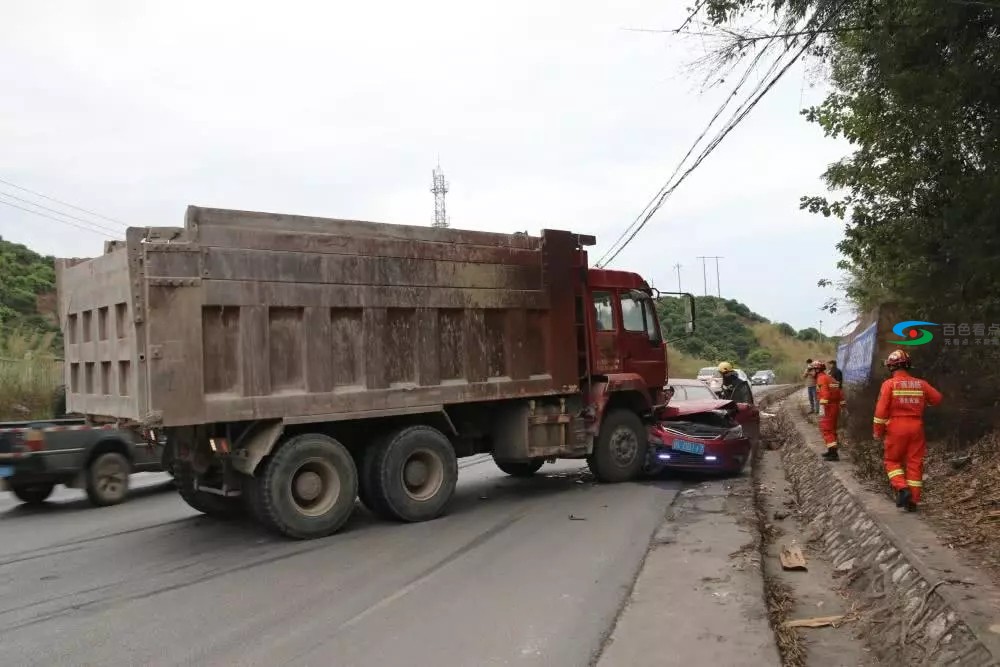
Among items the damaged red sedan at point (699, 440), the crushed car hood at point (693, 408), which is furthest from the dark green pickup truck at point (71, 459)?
the crushed car hood at point (693, 408)

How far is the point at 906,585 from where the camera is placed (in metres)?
4.87

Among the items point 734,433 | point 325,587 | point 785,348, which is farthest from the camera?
point 785,348

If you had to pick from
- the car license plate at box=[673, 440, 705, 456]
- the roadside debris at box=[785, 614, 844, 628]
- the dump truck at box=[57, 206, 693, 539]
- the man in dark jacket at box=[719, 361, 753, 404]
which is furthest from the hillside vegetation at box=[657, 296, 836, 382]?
the roadside debris at box=[785, 614, 844, 628]

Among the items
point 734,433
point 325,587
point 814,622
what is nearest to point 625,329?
point 734,433

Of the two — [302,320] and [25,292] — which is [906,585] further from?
[25,292]

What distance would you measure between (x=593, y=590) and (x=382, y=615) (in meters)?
1.50

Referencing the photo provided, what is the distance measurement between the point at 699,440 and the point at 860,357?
5.90m

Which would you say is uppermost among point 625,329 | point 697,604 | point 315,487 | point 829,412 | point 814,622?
point 625,329

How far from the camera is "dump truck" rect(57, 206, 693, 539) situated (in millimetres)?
6504

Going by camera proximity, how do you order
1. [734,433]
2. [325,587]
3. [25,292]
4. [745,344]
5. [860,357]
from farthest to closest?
[745,344] < [25,292] < [860,357] < [734,433] < [325,587]

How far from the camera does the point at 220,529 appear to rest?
776 cm

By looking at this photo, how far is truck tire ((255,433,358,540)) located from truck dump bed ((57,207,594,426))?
1.10 feet

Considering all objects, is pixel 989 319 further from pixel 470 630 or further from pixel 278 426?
pixel 278 426

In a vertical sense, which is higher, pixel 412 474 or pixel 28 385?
pixel 28 385
